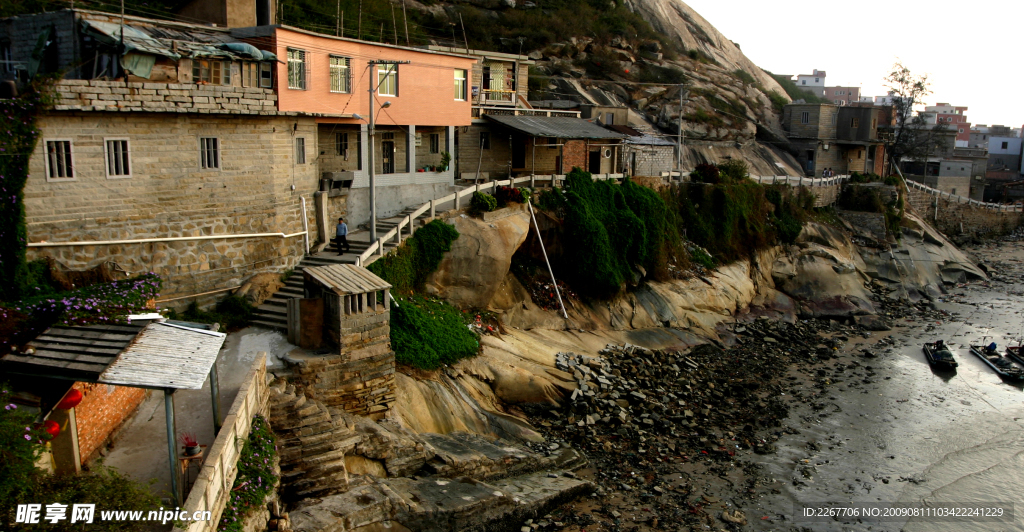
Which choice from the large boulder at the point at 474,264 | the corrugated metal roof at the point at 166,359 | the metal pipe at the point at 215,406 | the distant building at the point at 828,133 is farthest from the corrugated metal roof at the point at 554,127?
the distant building at the point at 828,133

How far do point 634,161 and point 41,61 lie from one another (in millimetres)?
30258

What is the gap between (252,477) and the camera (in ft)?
42.9

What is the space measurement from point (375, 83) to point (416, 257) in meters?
7.94

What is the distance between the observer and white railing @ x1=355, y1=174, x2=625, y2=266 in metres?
23.9

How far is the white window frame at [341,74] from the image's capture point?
87.8 ft

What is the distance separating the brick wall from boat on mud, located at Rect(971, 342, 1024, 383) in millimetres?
33304

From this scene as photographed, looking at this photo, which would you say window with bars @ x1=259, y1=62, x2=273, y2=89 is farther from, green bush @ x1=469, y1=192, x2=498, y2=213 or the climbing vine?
green bush @ x1=469, y1=192, x2=498, y2=213

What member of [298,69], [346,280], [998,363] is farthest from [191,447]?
[998,363]

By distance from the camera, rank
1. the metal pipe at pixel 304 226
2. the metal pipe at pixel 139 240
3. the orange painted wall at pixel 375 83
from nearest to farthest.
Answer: the metal pipe at pixel 139 240 → the metal pipe at pixel 304 226 → the orange painted wall at pixel 375 83

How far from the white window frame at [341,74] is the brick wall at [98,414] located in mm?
15520

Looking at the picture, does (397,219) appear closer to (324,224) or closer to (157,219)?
(324,224)

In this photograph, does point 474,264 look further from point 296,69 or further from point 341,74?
point 296,69

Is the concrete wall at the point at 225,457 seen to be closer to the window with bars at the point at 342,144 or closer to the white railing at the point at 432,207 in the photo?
the white railing at the point at 432,207

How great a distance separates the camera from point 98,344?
12.4m
